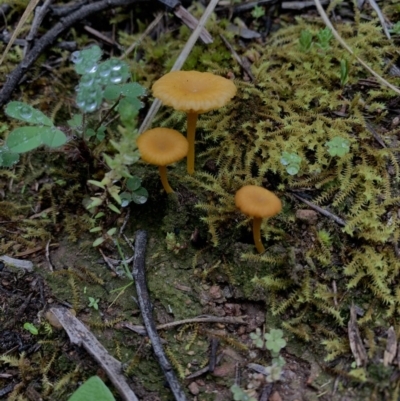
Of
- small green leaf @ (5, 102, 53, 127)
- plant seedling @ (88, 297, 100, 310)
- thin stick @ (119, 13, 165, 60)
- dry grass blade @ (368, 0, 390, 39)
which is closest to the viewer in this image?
plant seedling @ (88, 297, 100, 310)

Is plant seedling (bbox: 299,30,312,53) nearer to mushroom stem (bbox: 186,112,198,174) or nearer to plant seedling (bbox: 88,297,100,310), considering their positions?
mushroom stem (bbox: 186,112,198,174)

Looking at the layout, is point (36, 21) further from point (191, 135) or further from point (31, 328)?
point (31, 328)

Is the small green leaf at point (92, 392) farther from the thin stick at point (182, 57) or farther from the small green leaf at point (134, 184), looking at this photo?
the thin stick at point (182, 57)

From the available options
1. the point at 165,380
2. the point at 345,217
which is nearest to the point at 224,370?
the point at 165,380

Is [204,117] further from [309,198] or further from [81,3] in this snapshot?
[81,3]

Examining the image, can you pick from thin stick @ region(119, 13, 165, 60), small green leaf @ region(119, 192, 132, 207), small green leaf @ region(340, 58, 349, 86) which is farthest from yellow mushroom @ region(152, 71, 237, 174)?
thin stick @ region(119, 13, 165, 60)

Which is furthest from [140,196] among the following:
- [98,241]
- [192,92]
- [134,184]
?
[192,92]
